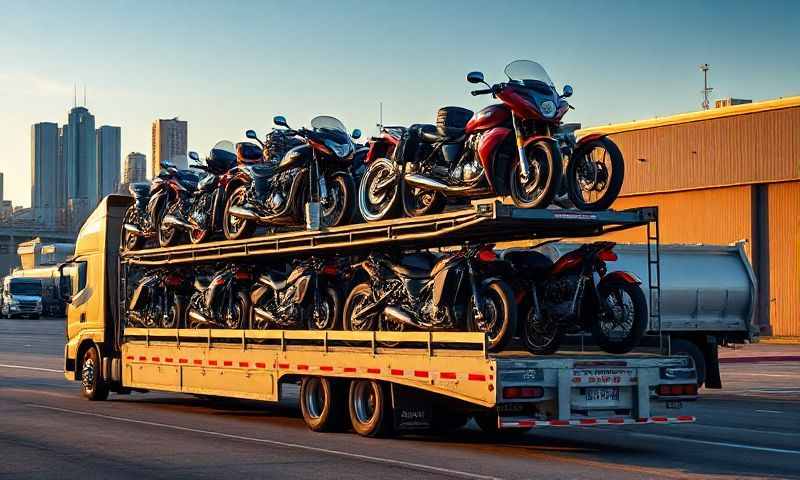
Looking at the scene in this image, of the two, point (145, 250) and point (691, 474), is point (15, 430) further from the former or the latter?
point (691, 474)

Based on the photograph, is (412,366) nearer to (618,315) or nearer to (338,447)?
(338,447)

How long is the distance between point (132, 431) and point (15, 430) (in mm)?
1495

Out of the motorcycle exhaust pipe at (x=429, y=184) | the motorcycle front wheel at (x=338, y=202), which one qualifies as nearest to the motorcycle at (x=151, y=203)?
the motorcycle front wheel at (x=338, y=202)

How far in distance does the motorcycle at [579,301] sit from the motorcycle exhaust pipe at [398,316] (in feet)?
4.31

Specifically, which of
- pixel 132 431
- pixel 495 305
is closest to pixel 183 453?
pixel 132 431

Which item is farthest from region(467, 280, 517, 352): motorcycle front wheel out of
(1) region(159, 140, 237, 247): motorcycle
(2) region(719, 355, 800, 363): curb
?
(2) region(719, 355, 800, 363): curb

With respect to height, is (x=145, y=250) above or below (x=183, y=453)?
above

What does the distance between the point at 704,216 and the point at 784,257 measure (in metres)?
3.83

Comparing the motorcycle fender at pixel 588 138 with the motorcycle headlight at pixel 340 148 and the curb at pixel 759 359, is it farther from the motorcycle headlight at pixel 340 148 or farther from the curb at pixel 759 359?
the curb at pixel 759 359

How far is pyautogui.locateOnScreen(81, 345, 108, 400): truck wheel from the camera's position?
20766mm

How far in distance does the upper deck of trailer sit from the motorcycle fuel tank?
36.0 inches

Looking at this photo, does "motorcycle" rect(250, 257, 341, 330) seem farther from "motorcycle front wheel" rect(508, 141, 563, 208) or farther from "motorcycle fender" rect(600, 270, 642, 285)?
"motorcycle front wheel" rect(508, 141, 563, 208)

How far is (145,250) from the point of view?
2012cm

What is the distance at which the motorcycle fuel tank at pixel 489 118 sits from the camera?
43.7 feet
